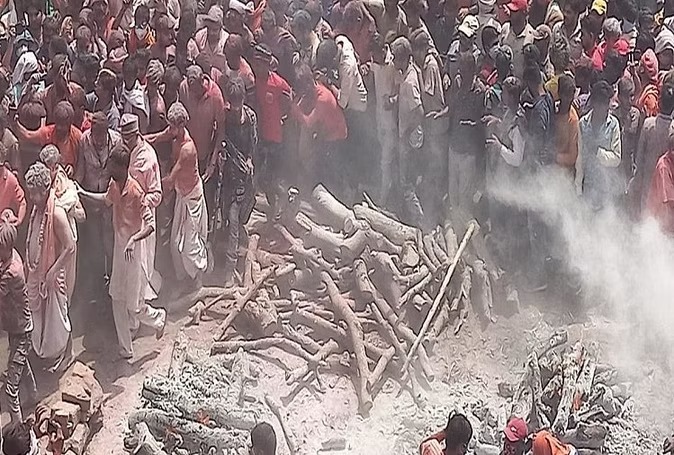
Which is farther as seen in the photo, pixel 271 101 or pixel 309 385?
pixel 271 101

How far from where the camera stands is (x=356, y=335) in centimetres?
830

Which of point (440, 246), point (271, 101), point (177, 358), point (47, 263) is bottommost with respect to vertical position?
point (177, 358)

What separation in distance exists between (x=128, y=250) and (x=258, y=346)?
1188 millimetres

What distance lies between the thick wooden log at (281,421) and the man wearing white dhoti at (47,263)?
1.52 metres

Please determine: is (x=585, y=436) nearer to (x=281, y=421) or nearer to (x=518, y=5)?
(x=281, y=421)

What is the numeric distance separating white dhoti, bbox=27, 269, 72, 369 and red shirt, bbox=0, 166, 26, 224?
45 cm

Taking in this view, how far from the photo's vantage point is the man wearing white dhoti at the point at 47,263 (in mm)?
7562

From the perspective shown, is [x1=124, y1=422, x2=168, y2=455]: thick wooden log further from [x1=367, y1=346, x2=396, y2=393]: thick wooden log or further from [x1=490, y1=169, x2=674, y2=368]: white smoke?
[x1=490, y1=169, x2=674, y2=368]: white smoke

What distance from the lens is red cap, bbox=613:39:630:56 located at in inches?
414

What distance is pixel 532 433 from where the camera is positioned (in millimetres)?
7211

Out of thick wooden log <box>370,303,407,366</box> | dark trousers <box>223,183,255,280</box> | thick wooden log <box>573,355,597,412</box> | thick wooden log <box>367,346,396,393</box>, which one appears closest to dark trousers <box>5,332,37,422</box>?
dark trousers <box>223,183,255,280</box>

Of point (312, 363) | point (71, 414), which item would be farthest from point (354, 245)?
point (71, 414)

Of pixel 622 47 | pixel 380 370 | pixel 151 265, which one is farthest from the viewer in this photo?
pixel 622 47

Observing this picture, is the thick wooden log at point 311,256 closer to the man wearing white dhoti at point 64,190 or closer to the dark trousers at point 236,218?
the dark trousers at point 236,218
